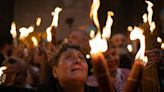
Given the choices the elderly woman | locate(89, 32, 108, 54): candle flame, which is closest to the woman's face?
the elderly woman

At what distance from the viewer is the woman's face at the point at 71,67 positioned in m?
3.76

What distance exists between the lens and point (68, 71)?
3850 millimetres

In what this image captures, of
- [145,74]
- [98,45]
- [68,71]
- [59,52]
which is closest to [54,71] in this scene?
[59,52]

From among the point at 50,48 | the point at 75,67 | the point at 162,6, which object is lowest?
the point at 75,67

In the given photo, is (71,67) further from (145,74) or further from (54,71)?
(145,74)

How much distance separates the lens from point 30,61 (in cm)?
659

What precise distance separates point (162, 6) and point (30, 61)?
3.41 m

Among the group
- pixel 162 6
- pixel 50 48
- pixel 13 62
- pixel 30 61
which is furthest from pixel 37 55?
pixel 162 6

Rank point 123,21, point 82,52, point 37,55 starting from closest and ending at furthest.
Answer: point 82,52 → point 37,55 → point 123,21

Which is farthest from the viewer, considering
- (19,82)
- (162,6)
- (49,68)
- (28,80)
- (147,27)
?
(162,6)

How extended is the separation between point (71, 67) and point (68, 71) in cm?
5

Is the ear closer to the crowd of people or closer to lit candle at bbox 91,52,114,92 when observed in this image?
the crowd of people

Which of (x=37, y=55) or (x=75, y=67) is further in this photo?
(x=37, y=55)

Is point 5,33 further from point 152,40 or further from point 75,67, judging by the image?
point 152,40
